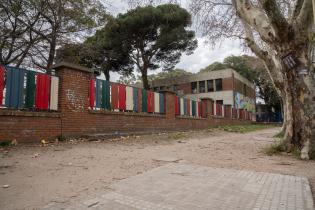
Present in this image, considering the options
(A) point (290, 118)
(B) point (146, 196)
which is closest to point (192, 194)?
(B) point (146, 196)

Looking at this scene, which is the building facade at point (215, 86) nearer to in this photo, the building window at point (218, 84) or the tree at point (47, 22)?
the building window at point (218, 84)

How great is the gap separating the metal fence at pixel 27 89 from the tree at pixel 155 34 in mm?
17645

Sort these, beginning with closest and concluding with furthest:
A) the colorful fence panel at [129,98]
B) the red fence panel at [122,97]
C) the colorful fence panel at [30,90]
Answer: the colorful fence panel at [30,90], the red fence panel at [122,97], the colorful fence panel at [129,98]

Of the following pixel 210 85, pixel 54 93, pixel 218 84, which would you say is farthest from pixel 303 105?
pixel 210 85

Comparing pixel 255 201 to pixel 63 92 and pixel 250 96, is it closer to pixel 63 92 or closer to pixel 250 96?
pixel 63 92

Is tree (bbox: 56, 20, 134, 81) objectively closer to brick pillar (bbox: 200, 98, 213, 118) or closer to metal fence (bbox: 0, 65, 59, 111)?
brick pillar (bbox: 200, 98, 213, 118)

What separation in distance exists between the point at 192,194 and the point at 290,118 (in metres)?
5.35

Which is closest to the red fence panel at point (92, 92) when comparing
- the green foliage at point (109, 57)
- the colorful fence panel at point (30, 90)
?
the colorful fence panel at point (30, 90)

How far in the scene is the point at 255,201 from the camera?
144 inches

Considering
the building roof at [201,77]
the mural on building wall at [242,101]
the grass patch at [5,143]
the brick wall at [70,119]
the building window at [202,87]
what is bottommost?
the grass patch at [5,143]

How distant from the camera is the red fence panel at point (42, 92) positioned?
825 cm

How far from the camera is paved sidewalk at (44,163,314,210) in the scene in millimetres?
3506

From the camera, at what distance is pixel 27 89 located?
805 centimetres

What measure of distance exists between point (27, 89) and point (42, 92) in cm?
44
